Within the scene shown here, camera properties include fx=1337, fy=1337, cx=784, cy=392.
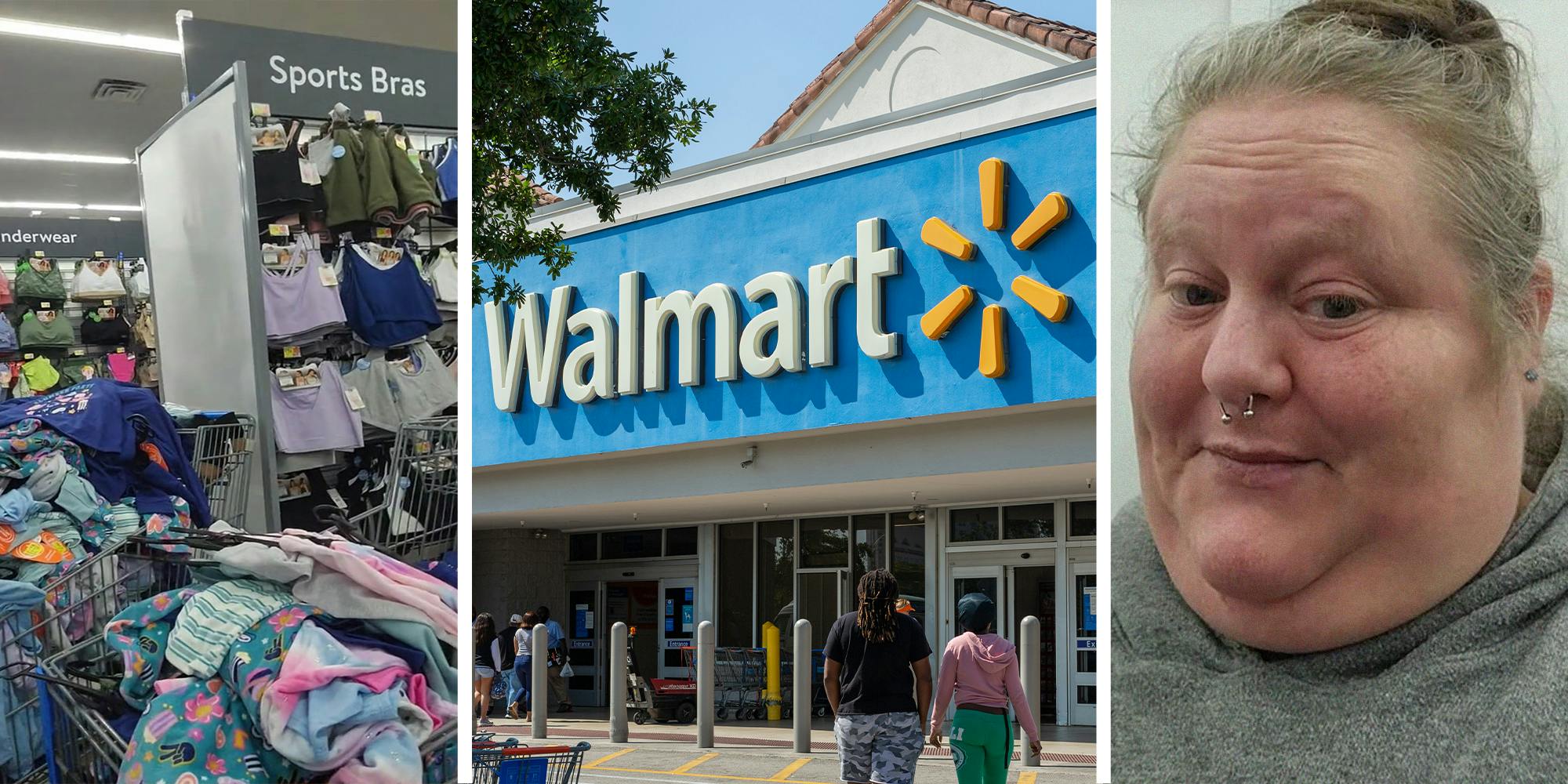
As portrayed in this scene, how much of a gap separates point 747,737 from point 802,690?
1989 mm

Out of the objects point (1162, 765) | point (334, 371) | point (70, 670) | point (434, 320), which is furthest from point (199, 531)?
point (1162, 765)

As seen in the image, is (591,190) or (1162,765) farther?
(591,190)

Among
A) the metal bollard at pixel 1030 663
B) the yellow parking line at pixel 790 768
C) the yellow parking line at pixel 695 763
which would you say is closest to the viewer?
the yellow parking line at pixel 790 768

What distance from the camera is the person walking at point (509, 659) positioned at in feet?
49.5

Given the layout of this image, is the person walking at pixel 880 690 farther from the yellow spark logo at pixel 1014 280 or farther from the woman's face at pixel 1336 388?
the yellow spark logo at pixel 1014 280

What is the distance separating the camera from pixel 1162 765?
11.3ft

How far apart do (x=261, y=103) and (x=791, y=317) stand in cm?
791

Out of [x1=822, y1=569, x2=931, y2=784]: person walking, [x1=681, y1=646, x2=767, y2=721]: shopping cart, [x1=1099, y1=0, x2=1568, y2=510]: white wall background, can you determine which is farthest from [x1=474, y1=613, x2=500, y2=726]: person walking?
[x1=1099, y1=0, x2=1568, y2=510]: white wall background

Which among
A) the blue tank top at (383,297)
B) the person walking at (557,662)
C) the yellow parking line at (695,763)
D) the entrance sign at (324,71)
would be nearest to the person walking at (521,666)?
the person walking at (557,662)

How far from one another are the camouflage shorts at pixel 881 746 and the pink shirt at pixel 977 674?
332mm

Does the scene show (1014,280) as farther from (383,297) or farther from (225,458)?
(225,458)

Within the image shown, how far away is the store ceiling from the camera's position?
5273 mm

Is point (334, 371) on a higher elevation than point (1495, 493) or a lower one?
higher

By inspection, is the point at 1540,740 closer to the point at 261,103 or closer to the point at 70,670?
the point at 70,670
